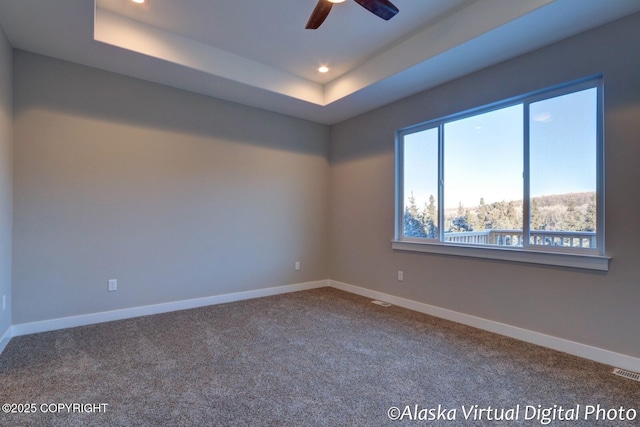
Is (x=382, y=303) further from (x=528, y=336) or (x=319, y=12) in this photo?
(x=319, y=12)

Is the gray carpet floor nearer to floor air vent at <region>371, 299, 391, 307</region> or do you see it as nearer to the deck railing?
floor air vent at <region>371, 299, 391, 307</region>

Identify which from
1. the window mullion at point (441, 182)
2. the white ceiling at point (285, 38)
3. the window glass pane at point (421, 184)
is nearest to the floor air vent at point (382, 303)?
the window glass pane at point (421, 184)

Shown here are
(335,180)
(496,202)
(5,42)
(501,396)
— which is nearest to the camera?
(501,396)

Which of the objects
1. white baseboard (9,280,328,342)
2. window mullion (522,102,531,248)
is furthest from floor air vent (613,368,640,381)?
white baseboard (9,280,328,342)

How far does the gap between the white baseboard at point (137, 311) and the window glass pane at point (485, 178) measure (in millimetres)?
2559

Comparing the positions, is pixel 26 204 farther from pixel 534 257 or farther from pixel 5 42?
pixel 534 257

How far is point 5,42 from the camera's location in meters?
2.72

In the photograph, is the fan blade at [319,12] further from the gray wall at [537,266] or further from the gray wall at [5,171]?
the gray wall at [5,171]

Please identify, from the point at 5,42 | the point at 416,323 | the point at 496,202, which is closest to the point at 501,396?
the point at 416,323

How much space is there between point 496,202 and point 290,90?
276 cm

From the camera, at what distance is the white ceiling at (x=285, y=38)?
2512mm

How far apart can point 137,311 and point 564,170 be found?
452 centimetres

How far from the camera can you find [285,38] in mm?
3246

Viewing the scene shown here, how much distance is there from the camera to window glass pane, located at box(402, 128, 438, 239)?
154 inches
